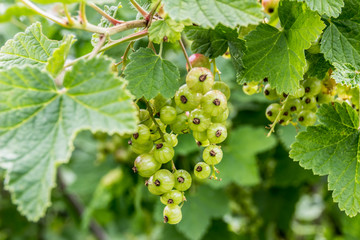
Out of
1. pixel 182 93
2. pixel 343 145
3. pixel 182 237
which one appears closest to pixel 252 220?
pixel 182 237

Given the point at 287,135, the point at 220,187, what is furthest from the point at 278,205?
the point at 287,135

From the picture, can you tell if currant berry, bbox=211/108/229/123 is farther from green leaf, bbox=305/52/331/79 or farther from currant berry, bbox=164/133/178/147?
green leaf, bbox=305/52/331/79

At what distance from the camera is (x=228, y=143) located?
214 centimetres

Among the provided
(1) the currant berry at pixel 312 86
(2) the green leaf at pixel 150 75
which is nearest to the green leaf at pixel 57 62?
(2) the green leaf at pixel 150 75

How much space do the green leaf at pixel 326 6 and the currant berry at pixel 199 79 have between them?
27 centimetres

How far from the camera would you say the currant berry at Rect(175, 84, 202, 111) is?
816mm

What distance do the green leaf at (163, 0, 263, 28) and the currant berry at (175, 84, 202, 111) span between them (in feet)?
0.58

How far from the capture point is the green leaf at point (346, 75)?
835 millimetres

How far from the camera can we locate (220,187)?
80.9 inches

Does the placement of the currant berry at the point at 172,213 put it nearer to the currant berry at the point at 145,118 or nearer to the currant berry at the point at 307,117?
the currant berry at the point at 145,118

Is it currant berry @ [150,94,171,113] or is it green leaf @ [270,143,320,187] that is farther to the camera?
green leaf @ [270,143,320,187]

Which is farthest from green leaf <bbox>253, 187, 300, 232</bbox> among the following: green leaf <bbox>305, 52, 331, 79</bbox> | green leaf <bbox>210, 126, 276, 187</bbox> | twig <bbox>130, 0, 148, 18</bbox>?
twig <bbox>130, 0, 148, 18</bbox>

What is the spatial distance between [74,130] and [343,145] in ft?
2.14

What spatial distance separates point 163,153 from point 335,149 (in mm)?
435
